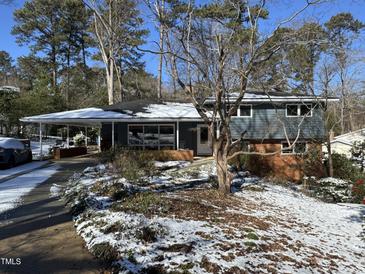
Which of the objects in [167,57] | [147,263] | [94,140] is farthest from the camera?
[94,140]

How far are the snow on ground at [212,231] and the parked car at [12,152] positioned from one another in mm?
6296

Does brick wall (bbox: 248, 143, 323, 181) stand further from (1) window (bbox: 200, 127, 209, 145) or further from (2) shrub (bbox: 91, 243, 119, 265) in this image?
(2) shrub (bbox: 91, 243, 119, 265)

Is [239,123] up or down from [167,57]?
down

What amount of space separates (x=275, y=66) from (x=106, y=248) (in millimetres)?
9644

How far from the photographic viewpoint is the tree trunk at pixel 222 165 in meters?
8.71

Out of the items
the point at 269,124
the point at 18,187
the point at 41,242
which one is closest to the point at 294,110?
the point at 269,124

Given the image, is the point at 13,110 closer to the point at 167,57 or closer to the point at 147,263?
the point at 167,57

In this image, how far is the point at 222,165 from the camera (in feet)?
28.9

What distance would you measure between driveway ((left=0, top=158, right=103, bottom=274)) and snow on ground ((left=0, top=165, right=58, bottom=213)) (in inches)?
14.6

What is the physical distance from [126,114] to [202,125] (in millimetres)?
4629

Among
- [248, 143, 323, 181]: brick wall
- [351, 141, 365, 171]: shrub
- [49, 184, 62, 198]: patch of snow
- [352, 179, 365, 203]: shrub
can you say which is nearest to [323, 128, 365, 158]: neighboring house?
[351, 141, 365, 171]: shrub

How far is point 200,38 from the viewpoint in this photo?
33.9ft

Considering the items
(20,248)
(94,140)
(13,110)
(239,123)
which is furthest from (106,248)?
(94,140)

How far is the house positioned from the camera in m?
18.2
